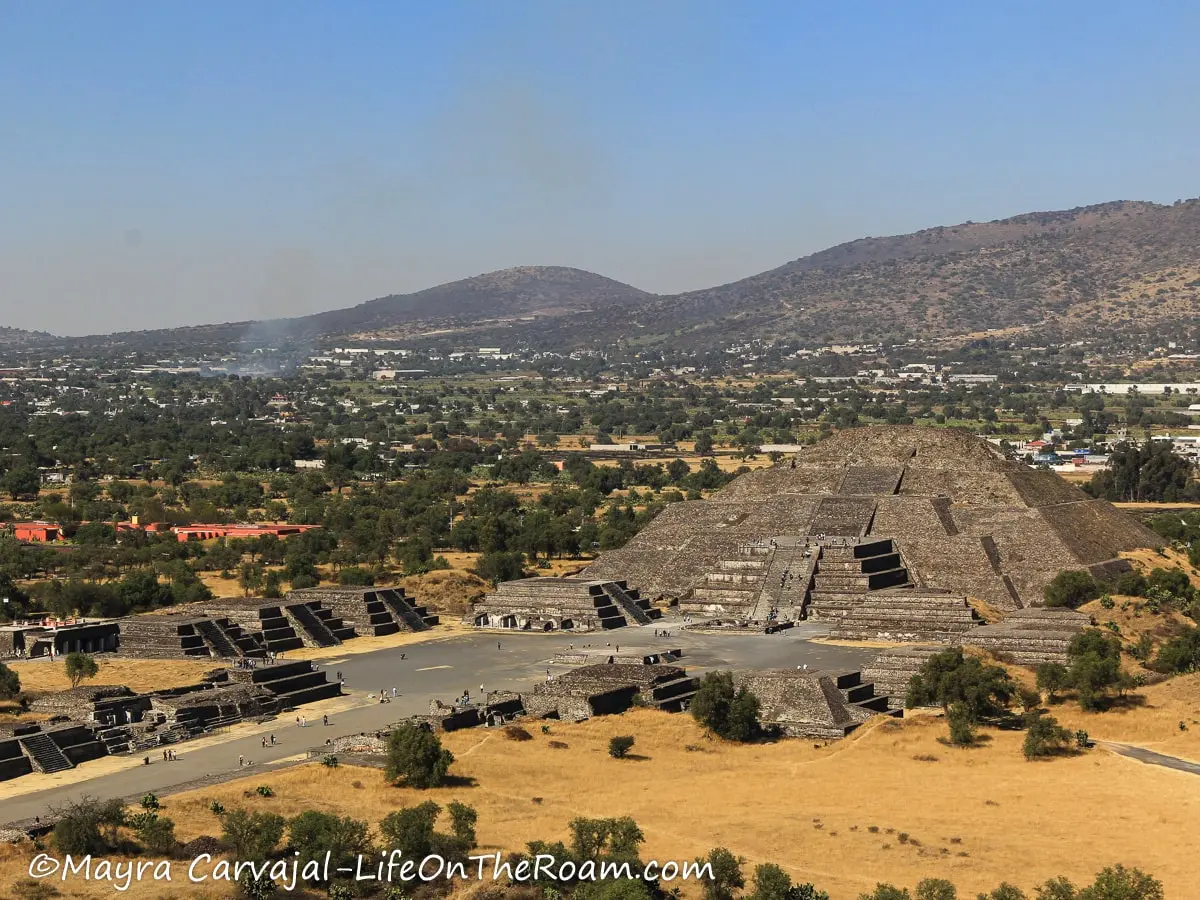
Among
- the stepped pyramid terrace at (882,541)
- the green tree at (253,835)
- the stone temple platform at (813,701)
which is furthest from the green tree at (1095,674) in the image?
the green tree at (253,835)

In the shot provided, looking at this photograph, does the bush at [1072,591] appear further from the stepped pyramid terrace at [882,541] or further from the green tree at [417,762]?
the green tree at [417,762]

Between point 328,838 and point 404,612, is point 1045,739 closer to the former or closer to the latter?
point 328,838

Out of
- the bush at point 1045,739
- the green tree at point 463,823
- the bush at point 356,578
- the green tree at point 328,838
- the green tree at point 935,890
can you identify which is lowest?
the bush at point 1045,739

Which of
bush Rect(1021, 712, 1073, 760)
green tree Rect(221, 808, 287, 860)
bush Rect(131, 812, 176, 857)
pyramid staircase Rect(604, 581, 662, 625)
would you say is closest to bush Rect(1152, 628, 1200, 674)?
bush Rect(1021, 712, 1073, 760)

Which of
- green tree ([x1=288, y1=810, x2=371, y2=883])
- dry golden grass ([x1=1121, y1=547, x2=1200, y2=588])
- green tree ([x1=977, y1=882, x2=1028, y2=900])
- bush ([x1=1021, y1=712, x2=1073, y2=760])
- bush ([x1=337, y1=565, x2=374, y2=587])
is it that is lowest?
dry golden grass ([x1=1121, y1=547, x2=1200, y2=588])

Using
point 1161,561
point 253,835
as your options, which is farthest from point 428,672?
point 1161,561

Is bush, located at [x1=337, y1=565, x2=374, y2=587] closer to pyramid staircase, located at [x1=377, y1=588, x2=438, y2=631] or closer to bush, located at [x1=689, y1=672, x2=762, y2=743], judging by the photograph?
pyramid staircase, located at [x1=377, y1=588, x2=438, y2=631]
